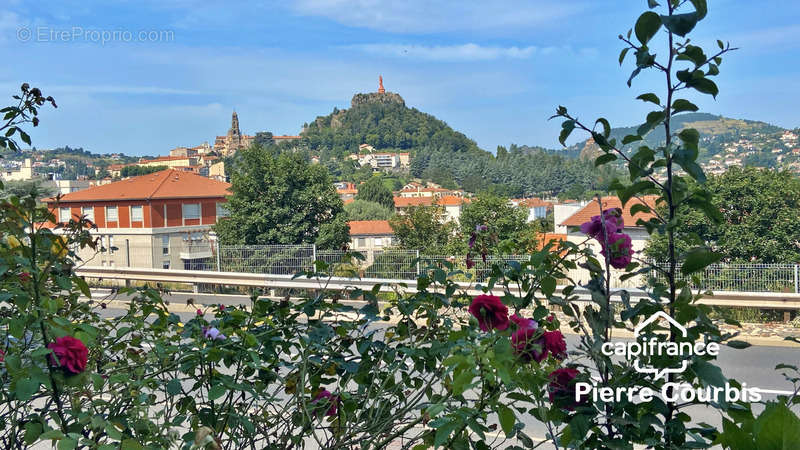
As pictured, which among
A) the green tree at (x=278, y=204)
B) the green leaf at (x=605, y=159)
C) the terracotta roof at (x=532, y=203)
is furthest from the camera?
the green tree at (x=278, y=204)

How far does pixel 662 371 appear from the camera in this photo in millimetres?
1280

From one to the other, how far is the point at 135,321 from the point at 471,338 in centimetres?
138

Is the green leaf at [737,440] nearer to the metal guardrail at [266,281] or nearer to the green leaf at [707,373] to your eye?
the green leaf at [707,373]

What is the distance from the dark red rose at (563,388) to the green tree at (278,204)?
2849 centimetres

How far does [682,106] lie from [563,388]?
639mm

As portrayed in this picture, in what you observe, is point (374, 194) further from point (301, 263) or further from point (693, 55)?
point (693, 55)

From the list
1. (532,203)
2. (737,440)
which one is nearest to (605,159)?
(737,440)

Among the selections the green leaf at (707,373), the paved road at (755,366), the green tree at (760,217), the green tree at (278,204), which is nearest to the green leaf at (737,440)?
the green leaf at (707,373)

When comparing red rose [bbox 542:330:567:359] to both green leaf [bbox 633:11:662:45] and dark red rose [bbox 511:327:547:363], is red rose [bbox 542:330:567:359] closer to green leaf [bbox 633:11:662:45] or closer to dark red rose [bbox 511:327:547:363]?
dark red rose [bbox 511:327:547:363]

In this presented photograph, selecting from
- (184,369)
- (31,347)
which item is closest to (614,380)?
(184,369)

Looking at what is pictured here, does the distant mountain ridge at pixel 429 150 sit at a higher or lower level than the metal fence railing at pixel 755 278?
higher

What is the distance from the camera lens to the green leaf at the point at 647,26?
1.29m

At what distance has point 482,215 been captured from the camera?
24734mm

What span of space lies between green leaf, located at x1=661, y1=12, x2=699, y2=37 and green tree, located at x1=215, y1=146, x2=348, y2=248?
2865 centimetres
